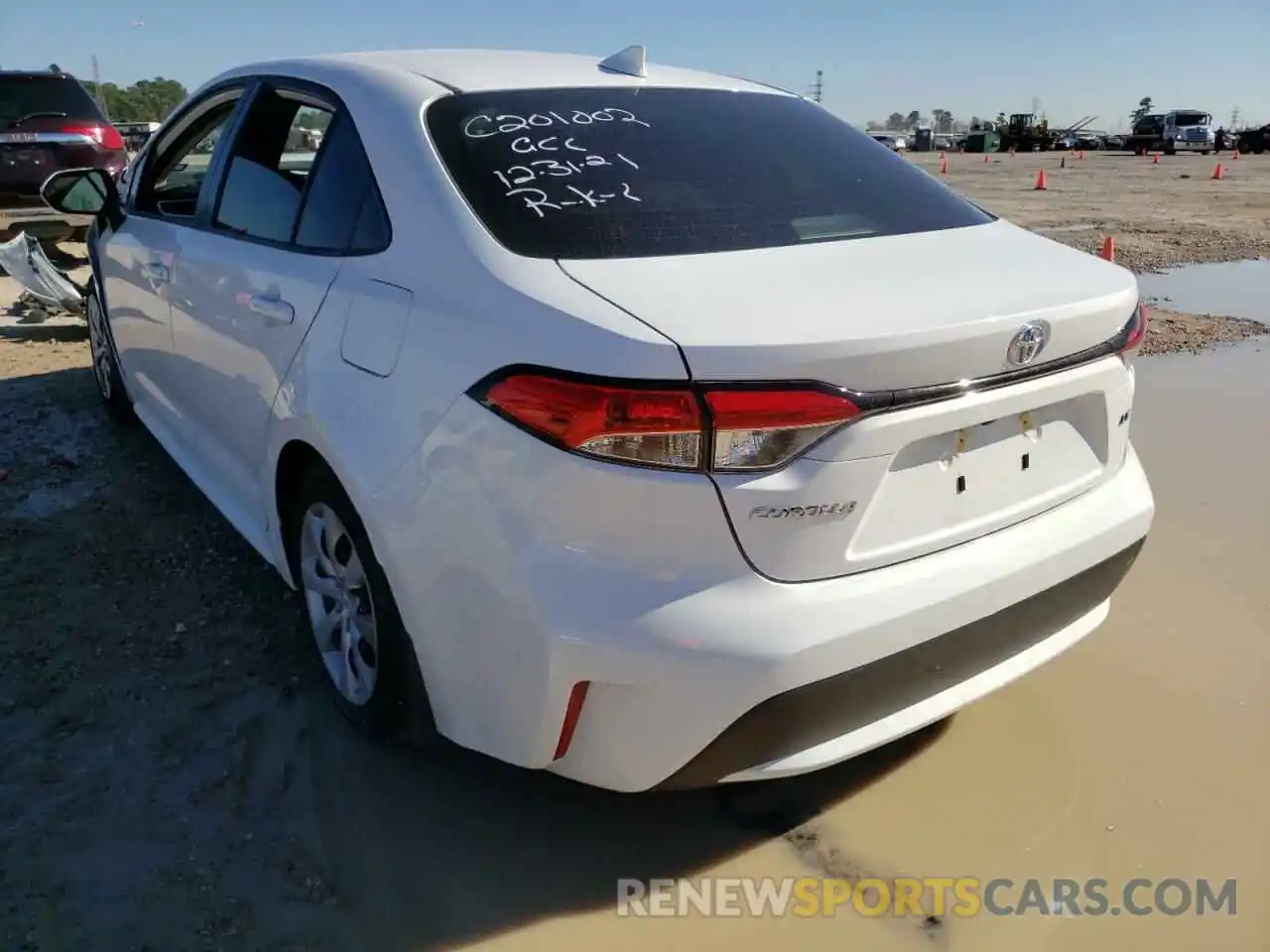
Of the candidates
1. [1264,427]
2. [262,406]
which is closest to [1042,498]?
[262,406]

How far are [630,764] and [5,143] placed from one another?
33.3ft

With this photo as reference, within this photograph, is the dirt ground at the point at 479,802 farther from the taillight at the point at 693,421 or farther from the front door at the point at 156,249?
the taillight at the point at 693,421

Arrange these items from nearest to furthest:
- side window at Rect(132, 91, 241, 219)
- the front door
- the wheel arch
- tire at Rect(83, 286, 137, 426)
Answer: the wheel arch
the front door
side window at Rect(132, 91, 241, 219)
tire at Rect(83, 286, 137, 426)

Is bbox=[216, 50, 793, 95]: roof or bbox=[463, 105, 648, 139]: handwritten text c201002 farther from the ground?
bbox=[216, 50, 793, 95]: roof

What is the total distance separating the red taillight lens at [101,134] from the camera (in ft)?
32.4

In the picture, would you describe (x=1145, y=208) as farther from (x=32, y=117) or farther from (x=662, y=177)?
(x=662, y=177)

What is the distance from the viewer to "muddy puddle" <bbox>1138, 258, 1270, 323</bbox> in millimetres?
7957

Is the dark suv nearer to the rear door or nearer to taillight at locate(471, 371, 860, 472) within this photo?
the rear door

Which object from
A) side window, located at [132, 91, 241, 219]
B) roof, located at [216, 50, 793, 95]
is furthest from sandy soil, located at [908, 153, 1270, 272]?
side window, located at [132, 91, 241, 219]

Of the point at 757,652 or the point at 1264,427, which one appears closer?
the point at 757,652

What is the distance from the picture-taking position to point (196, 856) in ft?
7.39

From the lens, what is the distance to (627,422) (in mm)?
1740

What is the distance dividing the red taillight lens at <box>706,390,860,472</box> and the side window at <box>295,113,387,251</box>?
98cm

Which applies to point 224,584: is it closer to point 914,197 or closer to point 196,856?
point 196,856
